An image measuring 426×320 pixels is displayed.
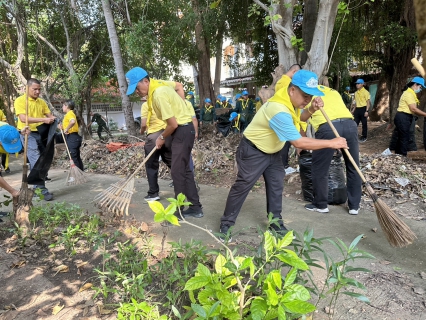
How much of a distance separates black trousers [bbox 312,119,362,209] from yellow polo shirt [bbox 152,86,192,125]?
162 centimetres

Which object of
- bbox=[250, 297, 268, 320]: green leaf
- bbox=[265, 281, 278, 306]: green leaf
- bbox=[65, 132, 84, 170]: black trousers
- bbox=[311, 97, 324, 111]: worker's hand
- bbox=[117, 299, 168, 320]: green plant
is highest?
bbox=[311, 97, 324, 111]: worker's hand

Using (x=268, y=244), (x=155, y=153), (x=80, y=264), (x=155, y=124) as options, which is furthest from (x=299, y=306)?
(x=155, y=124)

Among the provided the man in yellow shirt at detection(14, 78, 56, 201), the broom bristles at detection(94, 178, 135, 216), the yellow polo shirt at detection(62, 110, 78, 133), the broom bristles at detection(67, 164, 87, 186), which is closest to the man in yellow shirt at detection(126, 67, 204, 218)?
the broom bristles at detection(94, 178, 135, 216)

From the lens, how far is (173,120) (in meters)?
3.45

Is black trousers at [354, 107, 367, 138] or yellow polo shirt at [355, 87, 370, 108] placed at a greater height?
yellow polo shirt at [355, 87, 370, 108]

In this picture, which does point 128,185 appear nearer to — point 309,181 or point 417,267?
point 309,181

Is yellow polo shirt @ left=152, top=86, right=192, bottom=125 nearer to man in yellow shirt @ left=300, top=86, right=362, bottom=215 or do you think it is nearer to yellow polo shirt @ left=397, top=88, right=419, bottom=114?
man in yellow shirt @ left=300, top=86, right=362, bottom=215

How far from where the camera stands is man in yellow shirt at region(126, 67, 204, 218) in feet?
11.2

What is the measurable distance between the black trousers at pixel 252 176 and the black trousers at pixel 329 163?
734mm

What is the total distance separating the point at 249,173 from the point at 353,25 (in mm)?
8490

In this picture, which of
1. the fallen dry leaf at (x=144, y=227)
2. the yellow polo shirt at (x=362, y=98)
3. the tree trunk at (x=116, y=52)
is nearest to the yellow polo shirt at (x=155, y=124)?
the fallen dry leaf at (x=144, y=227)

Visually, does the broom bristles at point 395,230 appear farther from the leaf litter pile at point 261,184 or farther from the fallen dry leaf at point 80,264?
the fallen dry leaf at point 80,264

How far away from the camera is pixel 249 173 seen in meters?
3.08

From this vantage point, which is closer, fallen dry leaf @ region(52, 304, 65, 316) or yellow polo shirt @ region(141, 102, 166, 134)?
fallen dry leaf @ region(52, 304, 65, 316)
